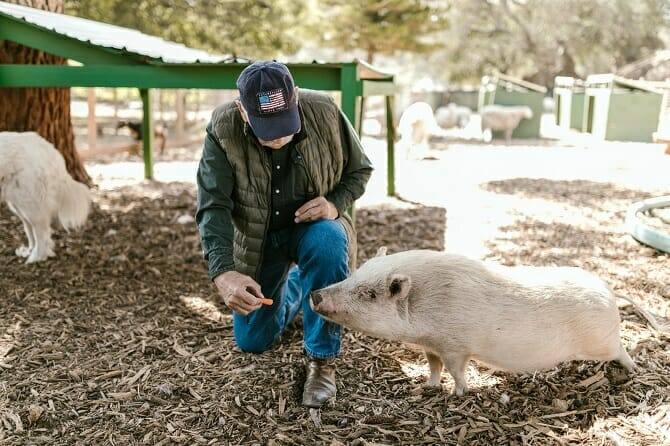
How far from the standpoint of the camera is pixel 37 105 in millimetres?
6684

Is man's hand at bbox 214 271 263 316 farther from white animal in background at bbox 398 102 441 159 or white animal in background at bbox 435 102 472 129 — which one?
white animal in background at bbox 435 102 472 129

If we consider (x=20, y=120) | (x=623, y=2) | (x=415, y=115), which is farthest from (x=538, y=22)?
(x=20, y=120)

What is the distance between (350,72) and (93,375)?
8.50 feet

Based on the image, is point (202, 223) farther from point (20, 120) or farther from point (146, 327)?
point (20, 120)

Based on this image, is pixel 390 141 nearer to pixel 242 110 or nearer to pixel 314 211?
pixel 314 211

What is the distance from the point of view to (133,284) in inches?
184

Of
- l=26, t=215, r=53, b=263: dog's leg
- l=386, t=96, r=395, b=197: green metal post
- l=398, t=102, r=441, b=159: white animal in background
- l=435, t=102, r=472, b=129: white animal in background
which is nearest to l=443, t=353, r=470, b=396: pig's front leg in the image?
l=26, t=215, r=53, b=263: dog's leg

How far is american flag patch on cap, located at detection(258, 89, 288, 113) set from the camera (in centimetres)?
271

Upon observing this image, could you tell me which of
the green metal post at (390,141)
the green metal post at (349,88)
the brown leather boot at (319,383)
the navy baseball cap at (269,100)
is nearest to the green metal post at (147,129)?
the green metal post at (390,141)

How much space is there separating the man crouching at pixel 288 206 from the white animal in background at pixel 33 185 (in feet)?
8.54

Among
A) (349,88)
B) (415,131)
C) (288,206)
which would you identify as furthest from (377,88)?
(415,131)

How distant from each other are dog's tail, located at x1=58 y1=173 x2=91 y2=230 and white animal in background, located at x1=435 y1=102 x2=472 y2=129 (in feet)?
54.1

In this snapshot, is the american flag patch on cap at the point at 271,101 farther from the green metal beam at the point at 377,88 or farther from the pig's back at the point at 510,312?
the green metal beam at the point at 377,88

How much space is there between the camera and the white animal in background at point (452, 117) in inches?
816
